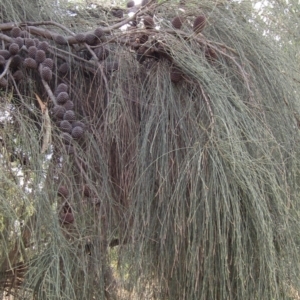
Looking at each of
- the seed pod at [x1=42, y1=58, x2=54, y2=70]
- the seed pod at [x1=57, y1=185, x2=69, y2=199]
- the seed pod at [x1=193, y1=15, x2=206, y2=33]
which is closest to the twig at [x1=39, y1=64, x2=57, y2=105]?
the seed pod at [x1=42, y1=58, x2=54, y2=70]

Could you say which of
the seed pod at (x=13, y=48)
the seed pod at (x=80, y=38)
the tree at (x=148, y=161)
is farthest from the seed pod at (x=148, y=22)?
the seed pod at (x=13, y=48)

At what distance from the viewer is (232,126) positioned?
76cm

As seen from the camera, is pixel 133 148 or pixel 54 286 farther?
pixel 133 148

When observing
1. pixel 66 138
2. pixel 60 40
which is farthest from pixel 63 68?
pixel 66 138

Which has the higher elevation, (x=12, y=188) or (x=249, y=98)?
(x=249, y=98)

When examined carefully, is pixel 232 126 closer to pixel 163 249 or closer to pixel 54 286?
pixel 163 249

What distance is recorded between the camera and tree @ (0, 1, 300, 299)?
28.0 inches

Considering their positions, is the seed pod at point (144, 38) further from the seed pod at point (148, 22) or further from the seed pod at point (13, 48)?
the seed pod at point (13, 48)

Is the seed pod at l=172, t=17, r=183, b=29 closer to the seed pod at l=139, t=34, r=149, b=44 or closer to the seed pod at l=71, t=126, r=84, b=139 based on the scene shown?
the seed pod at l=139, t=34, r=149, b=44

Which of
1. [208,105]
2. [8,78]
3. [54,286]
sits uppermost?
[208,105]

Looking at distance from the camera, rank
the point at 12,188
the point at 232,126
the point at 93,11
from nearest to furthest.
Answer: the point at 12,188 → the point at 232,126 → the point at 93,11

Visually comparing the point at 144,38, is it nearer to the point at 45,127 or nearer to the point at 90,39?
the point at 90,39

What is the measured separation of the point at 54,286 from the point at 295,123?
18.0 inches

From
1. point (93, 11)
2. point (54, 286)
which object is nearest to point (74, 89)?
point (93, 11)
